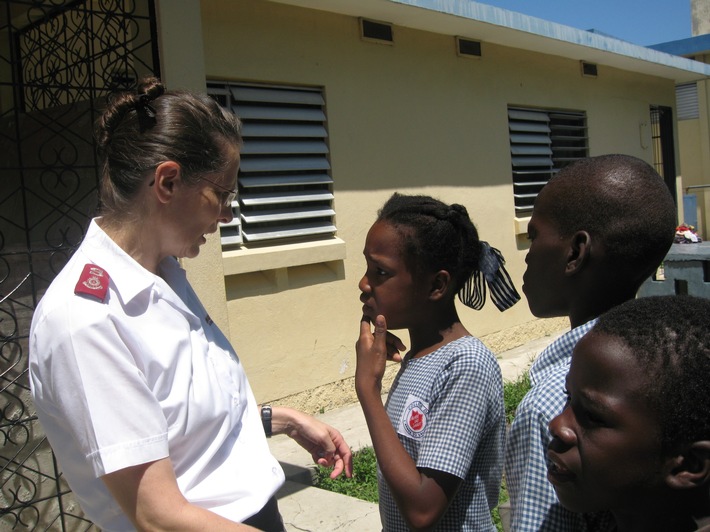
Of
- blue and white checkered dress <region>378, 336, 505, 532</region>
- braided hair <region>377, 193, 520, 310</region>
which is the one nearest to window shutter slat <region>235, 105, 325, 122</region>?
braided hair <region>377, 193, 520, 310</region>

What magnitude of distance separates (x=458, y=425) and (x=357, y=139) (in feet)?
15.0

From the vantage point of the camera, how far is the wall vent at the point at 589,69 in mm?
8798

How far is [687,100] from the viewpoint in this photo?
11758 mm

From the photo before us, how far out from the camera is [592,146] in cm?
902

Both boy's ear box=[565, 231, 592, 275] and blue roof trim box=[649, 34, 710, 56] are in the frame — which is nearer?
boy's ear box=[565, 231, 592, 275]

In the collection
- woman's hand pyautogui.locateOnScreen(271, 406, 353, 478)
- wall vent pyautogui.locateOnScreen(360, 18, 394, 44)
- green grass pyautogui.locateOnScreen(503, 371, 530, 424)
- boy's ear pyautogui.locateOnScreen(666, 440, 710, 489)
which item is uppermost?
wall vent pyautogui.locateOnScreen(360, 18, 394, 44)

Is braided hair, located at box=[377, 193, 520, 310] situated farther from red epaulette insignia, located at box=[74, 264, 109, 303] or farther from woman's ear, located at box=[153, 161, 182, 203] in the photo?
red epaulette insignia, located at box=[74, 264, 109, 303]

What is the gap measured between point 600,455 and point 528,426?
205mm

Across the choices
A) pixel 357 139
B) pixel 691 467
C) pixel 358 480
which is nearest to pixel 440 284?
pixel 691 467

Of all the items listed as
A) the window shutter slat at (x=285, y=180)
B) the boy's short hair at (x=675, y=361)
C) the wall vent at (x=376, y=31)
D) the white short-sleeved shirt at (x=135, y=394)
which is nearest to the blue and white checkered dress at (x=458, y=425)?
the white short-sleeved shirt at (x=135, y=394)

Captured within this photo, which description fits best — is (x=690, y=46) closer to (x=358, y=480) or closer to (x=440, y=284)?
(x=358, y=480)

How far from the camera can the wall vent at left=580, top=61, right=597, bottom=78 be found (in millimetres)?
8798

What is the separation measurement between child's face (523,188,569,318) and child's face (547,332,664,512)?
14.3 inches

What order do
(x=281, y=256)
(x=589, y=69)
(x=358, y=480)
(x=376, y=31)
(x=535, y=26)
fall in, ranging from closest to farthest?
(x=358, y=480) → (x=281, y=256) → (x=376, y=31) → (x=535, y=26) → (x=589, y=69)
